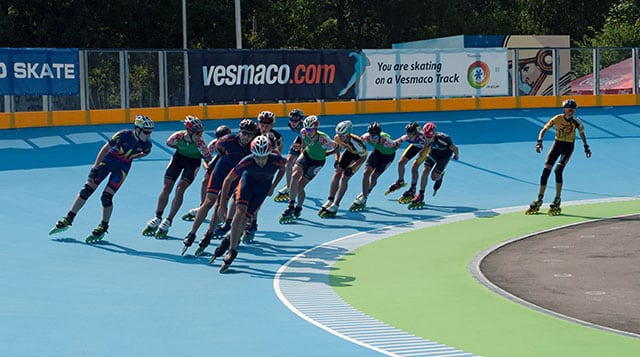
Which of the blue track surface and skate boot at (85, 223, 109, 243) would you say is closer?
the blue track surface

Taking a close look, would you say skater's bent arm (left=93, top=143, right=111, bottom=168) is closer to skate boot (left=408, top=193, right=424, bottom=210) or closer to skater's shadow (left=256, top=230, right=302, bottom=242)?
skater's shadow (left=256, top=230, right=302, bottom=242)

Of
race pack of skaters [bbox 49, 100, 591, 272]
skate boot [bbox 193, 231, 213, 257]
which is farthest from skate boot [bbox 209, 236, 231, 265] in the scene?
skate boot [bbox 193, 231, 213, 257]

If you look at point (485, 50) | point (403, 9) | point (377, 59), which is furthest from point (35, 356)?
point (403, 9)

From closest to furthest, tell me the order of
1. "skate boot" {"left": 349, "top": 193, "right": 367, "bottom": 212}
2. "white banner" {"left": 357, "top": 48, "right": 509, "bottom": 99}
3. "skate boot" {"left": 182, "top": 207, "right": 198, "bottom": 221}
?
"skate boot" {"left": 182, "top": 207, "right": 198, "bottom": 221}
"skate boot" {"left": 349, "top": 193, "right": 367, "bottom": 212}
"white banner" {"left": 357, "top": 48, "right": 509, "bottom": 99}

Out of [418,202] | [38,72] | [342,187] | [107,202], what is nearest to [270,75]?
[38,72]

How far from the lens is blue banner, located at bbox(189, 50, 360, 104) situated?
27609 mm

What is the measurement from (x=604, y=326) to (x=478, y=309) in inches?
57.4

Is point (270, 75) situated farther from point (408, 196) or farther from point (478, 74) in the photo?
point (408, 196)

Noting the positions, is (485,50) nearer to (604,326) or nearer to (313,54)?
(313,54)

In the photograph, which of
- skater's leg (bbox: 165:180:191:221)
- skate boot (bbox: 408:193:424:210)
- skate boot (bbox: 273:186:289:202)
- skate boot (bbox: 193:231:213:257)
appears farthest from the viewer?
skate boot (bbox: 273:186:289:202)

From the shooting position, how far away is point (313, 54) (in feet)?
95.1

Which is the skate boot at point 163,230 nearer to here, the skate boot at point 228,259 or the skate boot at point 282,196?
the skate boot at point 228,259

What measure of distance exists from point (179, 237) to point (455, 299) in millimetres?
6089

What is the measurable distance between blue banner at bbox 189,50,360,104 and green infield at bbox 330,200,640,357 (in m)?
10.6
